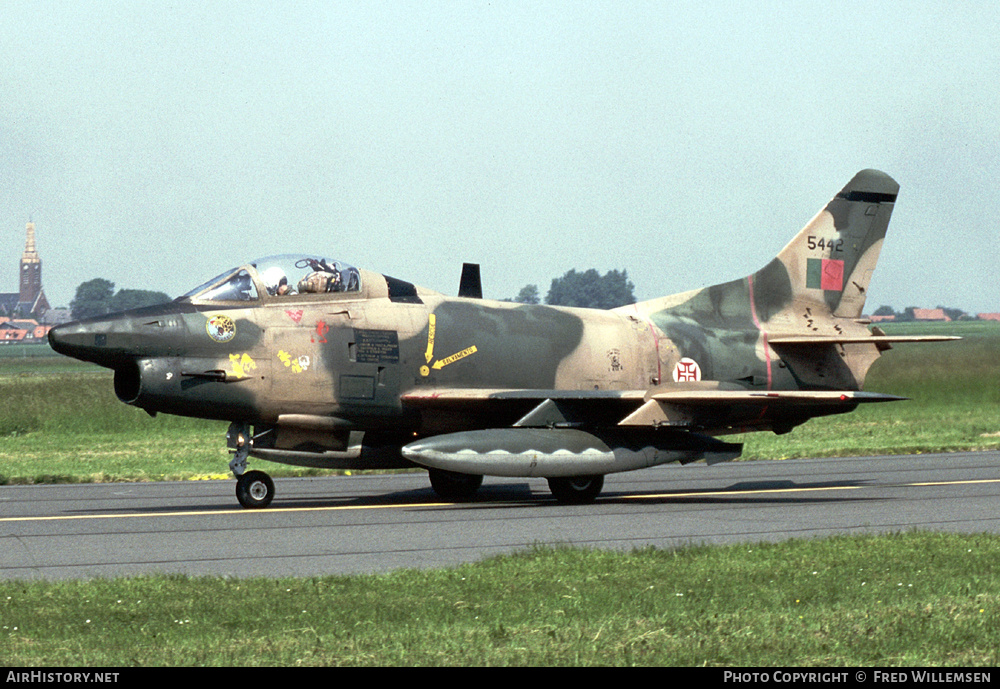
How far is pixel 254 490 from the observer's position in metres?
15.2

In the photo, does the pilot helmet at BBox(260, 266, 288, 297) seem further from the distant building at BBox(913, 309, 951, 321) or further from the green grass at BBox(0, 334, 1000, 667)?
the distant building at BBox(913, 309, 951, 321)

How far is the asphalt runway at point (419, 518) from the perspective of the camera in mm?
10930

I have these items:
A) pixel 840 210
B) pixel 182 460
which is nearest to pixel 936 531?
pixel 840 210

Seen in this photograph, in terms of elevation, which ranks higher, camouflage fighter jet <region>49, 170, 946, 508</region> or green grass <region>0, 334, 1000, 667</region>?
camouflage fighter jet <region>49, 170, 946, 508</region>

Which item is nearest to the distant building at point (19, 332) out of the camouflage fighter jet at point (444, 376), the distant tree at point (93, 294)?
the distant tree at point (93, 294)

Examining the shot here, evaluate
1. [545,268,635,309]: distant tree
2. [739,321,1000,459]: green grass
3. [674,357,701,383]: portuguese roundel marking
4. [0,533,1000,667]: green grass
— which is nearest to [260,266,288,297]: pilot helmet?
[674,357,701,383]: portuguese roundel marking

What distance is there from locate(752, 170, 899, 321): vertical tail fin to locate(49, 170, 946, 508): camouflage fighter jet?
102cm

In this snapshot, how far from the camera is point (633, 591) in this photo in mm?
8586

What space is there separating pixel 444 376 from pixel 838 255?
296 inches

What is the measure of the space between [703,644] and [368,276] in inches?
405

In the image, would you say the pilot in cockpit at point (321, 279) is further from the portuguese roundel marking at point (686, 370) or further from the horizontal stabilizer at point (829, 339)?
the horizontal stabilizer at point (829, 339)

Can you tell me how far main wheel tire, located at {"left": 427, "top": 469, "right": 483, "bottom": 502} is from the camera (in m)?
17.1

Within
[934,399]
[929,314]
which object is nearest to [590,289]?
[929,314]

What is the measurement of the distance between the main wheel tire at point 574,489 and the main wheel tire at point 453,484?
1320 mm
